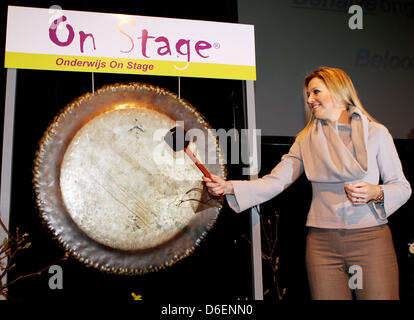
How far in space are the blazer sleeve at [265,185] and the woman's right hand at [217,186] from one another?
2 centimetres

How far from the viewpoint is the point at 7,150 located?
55.9 inches

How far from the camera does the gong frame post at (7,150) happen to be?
140 cm

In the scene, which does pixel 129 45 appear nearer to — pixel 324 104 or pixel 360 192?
pixel 324 104

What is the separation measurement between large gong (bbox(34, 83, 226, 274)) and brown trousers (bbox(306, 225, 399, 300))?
0.49 m

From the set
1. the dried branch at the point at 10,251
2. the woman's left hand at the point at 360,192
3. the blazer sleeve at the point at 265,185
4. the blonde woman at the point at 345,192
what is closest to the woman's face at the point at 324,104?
the blonde woman at the point at 345,192

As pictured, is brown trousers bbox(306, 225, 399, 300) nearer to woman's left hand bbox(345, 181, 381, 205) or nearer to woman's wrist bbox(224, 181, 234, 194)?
woman's left hand bbox(345, 181, 381, 205)

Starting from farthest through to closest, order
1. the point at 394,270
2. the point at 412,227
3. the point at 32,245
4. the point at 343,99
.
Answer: the point at 412,227 < the point at 32,245 < the point at 343,99 < the point at 394,270

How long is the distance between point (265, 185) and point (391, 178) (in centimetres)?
42

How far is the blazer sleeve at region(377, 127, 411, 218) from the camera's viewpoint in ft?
3.91

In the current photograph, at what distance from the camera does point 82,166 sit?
4.76 ft

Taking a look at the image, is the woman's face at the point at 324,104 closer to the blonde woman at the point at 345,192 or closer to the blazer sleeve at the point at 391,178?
the blonde woman at the point at 345,192

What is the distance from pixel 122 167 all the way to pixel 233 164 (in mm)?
465

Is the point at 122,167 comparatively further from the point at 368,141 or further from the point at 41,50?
the point at 368,141
